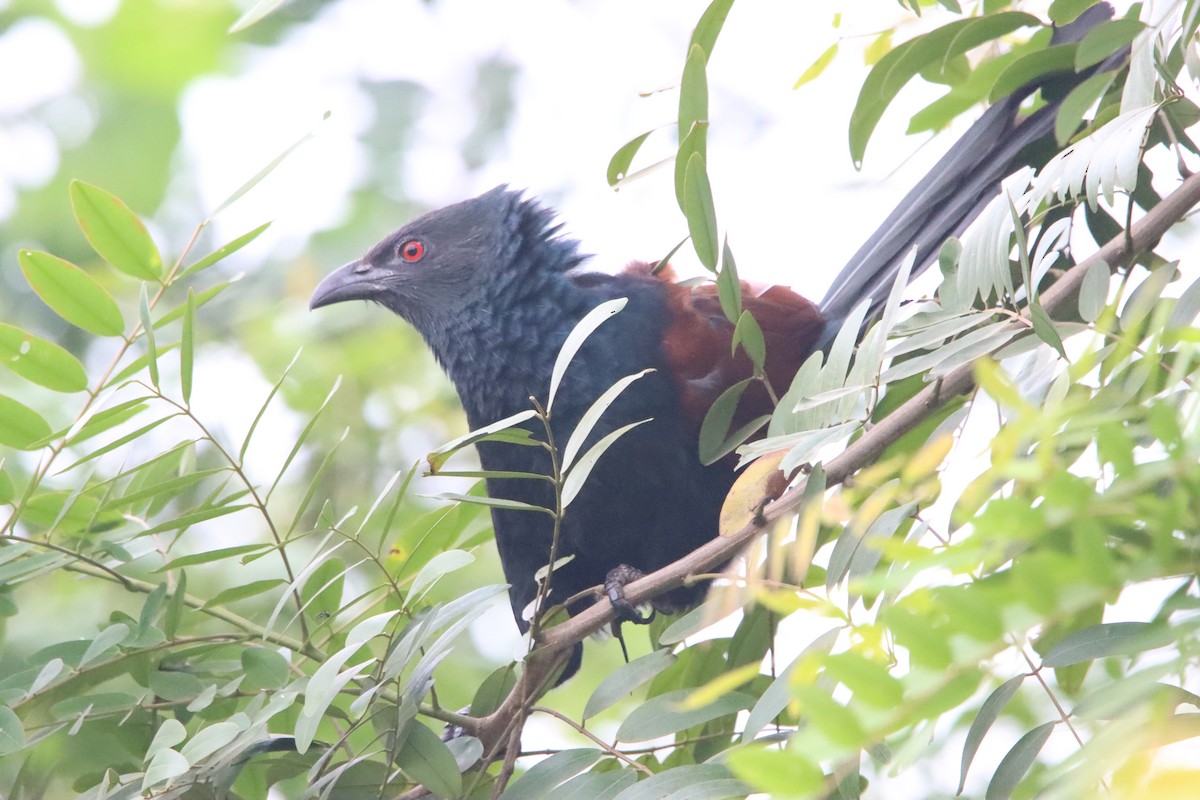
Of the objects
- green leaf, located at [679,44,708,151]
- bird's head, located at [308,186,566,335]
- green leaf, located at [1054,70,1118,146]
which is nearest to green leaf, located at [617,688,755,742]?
green leaf, located at [679,44,708,151]

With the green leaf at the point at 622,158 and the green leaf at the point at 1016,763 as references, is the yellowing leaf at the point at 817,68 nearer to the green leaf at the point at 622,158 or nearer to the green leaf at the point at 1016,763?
the green leaf at the point at 622,158

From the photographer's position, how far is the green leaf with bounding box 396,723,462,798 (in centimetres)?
135

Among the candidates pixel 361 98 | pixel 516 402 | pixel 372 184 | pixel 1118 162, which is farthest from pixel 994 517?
pixel 361 98

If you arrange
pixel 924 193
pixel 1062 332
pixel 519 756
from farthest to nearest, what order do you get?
pixel 924 193
pixel 519 756
pixel 1062 332

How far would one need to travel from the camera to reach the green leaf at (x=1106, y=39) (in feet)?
3.86

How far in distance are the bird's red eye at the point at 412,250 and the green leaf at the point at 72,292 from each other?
43.7 inches

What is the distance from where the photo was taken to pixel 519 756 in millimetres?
1342

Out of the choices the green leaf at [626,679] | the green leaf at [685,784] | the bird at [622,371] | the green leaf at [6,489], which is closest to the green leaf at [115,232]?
the green leaf at [6,489]

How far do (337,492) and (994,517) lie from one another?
3137 millimetres

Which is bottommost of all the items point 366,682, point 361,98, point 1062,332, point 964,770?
point 964,770

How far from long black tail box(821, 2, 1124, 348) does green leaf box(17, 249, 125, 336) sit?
3.57ft

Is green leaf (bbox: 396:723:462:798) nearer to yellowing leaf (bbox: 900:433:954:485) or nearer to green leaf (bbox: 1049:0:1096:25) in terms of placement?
yellowing leaf (bbox: 900:433:954:485)

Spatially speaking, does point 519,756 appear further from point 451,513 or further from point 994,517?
point 994,517

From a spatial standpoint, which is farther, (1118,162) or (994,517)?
(1118,162)
